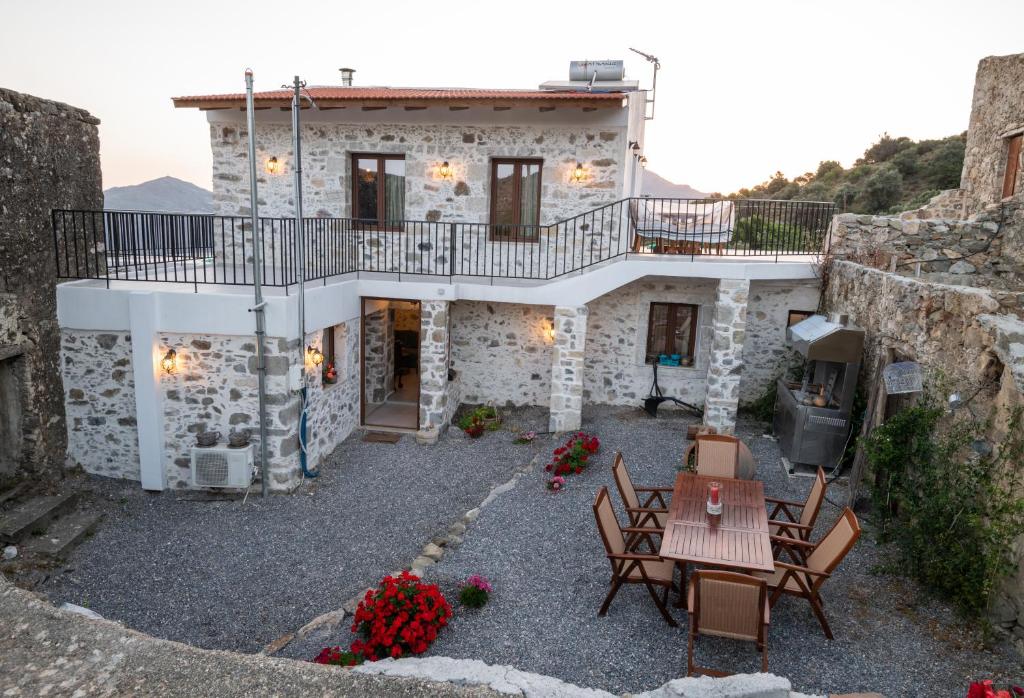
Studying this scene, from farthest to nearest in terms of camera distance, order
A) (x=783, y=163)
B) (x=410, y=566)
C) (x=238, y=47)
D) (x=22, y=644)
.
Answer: (x=783, y=163) → (x=238, y=47) → (x=410, y=566) → (x=22, y=644)

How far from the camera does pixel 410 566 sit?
630cm

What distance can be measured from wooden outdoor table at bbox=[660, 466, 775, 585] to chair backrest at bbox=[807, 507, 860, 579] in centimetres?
44

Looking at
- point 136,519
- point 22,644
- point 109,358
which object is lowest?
point 136,519

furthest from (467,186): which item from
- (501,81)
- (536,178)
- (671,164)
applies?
(671,164)

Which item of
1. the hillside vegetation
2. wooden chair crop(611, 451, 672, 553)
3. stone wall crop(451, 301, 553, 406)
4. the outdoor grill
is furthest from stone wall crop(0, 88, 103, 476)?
the hillside vegetation

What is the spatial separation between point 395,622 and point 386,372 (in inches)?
293

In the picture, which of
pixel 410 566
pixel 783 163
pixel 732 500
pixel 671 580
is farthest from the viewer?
pixel 783 163

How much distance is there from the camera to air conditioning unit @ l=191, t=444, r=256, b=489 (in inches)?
302

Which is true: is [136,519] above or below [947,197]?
below

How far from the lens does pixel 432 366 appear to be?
32.4ft

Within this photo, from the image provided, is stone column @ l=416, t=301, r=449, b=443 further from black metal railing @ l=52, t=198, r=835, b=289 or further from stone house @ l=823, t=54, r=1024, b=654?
stone house @ l=823, t=54, r=1024, b=654

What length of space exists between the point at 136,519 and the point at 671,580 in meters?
6.28

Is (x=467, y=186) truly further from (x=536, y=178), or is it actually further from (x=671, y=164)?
(x=671, y=164)

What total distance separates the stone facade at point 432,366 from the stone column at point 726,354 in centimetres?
434
